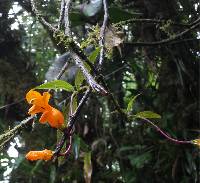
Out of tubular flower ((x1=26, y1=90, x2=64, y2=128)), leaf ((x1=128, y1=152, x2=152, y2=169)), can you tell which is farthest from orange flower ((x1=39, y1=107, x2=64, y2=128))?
leaf ((x1=128, y1=152, x2=152, y2=169))

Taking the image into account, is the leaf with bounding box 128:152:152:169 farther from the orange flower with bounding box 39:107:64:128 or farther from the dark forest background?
the orange flower with bounding box 39:107:64:128

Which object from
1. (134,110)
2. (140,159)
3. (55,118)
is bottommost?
(55,118)

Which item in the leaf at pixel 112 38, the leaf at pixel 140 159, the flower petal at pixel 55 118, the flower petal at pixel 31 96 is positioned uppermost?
the leaf at pixel 112 38

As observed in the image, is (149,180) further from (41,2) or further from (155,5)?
(41,2)

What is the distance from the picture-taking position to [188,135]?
76.5 inches

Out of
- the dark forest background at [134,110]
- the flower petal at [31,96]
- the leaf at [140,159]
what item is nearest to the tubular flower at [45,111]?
the flower petal at [31,96]

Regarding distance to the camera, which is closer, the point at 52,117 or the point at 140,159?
the point at 52,117

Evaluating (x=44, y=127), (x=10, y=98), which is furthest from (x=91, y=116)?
(x=10, y=98)

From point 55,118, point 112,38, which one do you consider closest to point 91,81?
point 55,118

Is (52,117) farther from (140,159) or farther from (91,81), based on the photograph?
(140,159)

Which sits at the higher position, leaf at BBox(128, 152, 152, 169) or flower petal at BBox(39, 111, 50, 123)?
leaf at BBox(128, 152, 152, 169)

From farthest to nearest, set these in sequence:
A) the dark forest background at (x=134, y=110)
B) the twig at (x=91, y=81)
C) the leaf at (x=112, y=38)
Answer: the dark forest background at (x=134, y=110), the leaf at (x=112, y=38), the twig at (x=91, y=81)

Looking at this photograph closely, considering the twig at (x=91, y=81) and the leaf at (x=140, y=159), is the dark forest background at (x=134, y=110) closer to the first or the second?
the leaf at (x=140, y=159)

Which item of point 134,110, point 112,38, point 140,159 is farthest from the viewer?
point 134,110
